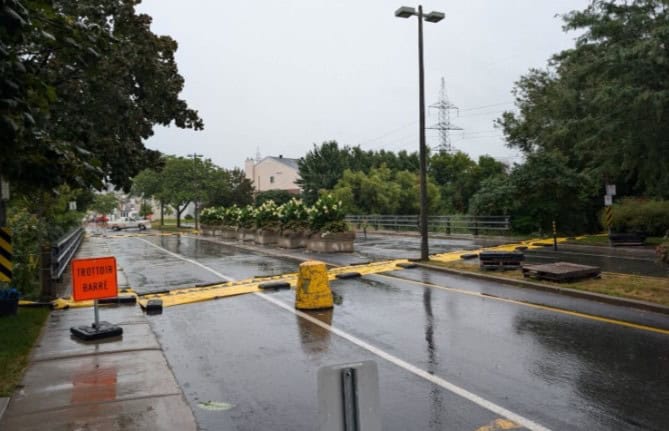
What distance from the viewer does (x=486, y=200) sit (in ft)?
101

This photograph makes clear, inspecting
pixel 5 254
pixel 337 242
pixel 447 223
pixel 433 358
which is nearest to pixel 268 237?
pixel 337 242

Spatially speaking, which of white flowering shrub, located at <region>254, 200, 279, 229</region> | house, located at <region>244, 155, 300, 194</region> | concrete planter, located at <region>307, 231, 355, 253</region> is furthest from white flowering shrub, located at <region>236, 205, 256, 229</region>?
house, located at <region>244, 155, 300, 194</region>

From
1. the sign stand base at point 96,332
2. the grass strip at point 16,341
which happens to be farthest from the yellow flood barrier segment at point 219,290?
the sign stand base at point 96,332

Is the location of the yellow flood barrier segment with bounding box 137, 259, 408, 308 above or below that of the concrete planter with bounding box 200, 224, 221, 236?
below

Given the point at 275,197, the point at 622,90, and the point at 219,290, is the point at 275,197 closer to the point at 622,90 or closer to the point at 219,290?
the point at 622,90

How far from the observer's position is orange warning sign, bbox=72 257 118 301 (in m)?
8.84

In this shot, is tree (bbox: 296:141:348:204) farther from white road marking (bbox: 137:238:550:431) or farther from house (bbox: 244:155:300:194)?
white road marking (bbox: 137:238:550:431)

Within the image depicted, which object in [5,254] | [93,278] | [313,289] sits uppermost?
[5,254]

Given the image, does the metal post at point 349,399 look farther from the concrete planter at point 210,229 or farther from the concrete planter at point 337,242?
the concrete planter at point 210,229

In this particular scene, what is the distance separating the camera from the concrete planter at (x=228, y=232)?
132 ft

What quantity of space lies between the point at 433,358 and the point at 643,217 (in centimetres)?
2073

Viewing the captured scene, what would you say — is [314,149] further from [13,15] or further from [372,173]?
[13,15]

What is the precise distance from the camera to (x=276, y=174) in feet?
295

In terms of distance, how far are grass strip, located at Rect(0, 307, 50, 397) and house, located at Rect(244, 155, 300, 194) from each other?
2866 inches
